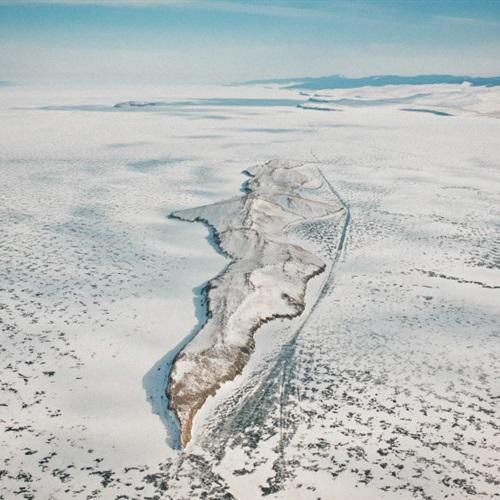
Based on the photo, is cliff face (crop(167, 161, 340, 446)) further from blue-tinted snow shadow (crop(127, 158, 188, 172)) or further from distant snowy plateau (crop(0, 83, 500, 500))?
blue-tinted snow shadow (crop(127, 158, 188, 172))

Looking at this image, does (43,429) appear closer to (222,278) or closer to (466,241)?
(222,278)

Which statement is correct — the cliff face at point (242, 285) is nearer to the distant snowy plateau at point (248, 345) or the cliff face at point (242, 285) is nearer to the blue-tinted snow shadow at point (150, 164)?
the distant snowy plateau at point (248, 345)

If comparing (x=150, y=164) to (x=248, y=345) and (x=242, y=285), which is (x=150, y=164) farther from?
(x=248, y=345)

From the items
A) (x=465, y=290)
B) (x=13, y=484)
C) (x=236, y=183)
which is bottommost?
(x=13, y=484)

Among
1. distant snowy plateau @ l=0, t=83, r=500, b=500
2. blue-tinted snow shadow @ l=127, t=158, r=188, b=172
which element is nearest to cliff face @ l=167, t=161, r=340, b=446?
distant snowy plateau @ l=0, t=83, r=500, b=500

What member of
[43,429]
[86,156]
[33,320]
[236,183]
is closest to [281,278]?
[33,320]

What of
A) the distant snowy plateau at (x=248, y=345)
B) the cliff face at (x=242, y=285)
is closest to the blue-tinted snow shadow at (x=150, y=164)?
the distant snowy plateau at (x=248, y=345)
